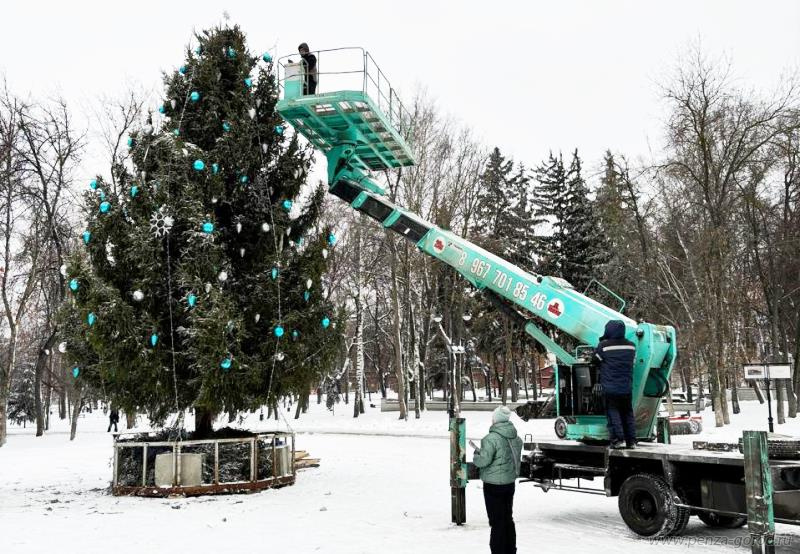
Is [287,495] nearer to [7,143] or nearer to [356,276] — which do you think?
[7,143]

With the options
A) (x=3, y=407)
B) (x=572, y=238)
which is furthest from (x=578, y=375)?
(x=572, y=238)

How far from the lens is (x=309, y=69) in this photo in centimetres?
1297

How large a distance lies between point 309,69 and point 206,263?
13.5ft

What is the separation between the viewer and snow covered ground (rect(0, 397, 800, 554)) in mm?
8281

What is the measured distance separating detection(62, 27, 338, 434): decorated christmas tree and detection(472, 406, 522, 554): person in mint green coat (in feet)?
20.2

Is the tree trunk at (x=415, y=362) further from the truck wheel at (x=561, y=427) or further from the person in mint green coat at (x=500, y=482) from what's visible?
the person in mint green coat at (x=500, y=482)

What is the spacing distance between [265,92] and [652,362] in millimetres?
9644

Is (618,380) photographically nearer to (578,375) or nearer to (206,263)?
(578,375)

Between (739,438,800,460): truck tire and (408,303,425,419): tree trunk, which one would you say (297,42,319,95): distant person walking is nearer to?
(739,438,800,460): truck tire

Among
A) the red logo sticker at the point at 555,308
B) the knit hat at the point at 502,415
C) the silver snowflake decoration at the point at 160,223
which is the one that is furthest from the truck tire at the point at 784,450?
the silver snowflake decoration at the point at 160,223

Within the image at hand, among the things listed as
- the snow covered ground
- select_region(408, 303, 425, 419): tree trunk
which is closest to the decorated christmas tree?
the snow covered ground

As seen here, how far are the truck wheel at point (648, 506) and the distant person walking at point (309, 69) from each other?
8.62m

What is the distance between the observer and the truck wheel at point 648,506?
822 cm

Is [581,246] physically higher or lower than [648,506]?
higher
